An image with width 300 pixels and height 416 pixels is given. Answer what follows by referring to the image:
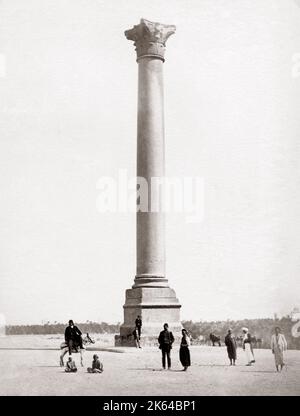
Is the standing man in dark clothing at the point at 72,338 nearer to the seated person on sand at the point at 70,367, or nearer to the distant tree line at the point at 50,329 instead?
the seated person on sand at the point at 70,367

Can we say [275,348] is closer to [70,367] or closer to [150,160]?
[70,367]

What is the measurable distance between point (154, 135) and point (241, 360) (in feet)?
51.2

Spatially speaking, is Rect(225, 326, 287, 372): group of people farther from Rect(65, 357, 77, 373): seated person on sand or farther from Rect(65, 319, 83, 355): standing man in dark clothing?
Rect(65, 357, 77, 373): seated person on sand

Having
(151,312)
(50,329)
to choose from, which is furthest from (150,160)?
(50,329)

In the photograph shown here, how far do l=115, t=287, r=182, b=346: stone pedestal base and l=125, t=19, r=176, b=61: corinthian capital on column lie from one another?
15011 millimetres

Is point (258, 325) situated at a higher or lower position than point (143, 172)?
lower

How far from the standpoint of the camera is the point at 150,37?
4050 cm

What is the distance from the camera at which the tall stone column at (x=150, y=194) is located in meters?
38.3

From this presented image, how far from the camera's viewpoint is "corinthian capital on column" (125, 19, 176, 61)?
40.2 m

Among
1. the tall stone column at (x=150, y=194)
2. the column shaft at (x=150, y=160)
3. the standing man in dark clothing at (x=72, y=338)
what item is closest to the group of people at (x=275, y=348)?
the standing man in dark clothing at (x=72, y=338)

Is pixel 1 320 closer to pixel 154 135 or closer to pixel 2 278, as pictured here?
pixel 2 278

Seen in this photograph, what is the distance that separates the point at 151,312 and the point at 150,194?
290 inches

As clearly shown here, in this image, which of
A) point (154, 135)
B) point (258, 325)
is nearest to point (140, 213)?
point (154, 135)

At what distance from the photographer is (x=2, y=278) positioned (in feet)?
110
